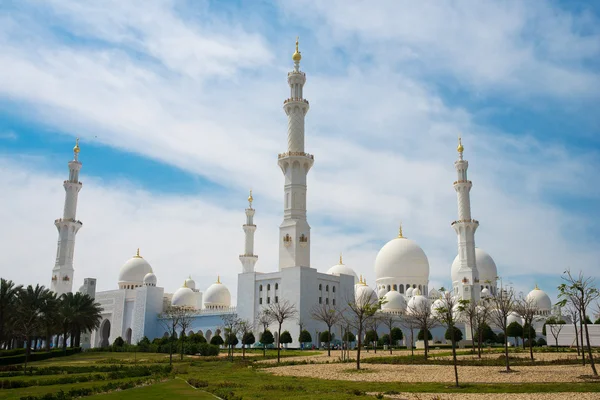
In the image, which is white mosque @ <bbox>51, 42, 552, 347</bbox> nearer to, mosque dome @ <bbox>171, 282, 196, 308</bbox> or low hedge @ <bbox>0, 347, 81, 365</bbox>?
mosque dome @ <bbox>171, 282, 196, 308</bbox>

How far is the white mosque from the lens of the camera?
192ft

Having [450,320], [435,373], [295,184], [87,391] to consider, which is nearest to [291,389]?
[87,391]

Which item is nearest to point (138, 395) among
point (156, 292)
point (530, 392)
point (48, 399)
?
point (48, 399)

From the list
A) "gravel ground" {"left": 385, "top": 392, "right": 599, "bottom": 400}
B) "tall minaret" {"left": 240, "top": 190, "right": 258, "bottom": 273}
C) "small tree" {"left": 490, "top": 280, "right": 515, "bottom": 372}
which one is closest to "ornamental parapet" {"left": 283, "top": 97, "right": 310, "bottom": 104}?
"tall minaret" {"left": 240, "top": 190, "right": 258, "bottom": 273}

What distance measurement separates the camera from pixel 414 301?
66.6 metres

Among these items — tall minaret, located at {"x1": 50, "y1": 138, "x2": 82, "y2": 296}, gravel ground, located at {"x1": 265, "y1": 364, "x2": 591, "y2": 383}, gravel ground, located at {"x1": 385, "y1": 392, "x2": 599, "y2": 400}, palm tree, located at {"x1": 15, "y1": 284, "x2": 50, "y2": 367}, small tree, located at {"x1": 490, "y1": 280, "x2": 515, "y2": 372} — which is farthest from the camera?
tall minaret, located at {"x1": 50, "y1": 138, "x2": 82, "y2": 296}

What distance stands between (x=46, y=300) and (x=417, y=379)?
3996 centimetres

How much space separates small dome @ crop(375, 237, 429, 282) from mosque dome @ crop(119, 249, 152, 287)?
32657 millimetres

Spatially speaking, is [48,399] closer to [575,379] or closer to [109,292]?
[575,379]

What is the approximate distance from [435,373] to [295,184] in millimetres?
35352

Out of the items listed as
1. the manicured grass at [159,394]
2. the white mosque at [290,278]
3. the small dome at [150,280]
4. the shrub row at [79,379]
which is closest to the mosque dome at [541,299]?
the white mosque at [290,278]

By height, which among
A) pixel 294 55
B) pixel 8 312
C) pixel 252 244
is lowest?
pixel 8 312

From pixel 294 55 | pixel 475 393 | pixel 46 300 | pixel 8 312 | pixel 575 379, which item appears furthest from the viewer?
pixel 294 55

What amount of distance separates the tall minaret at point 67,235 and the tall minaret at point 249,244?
21850mm
